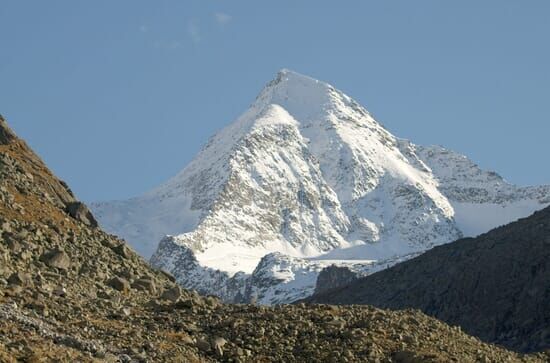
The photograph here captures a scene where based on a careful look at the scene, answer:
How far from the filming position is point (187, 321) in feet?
125

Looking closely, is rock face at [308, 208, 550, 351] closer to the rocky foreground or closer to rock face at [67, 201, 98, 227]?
rock face at [67, 201, 98, 227]

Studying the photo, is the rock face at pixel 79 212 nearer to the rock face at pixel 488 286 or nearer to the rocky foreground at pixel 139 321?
the rocky foreground at pixel 139 321

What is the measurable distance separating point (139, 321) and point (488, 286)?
75961 millimetres

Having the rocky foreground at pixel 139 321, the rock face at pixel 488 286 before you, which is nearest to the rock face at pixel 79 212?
the rocky foreground at pixel 139 321

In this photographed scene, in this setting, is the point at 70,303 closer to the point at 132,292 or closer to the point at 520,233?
the point at 132,292

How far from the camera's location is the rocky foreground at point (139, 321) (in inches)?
1271

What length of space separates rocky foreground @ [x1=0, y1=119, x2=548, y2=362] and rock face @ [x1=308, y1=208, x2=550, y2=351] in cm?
5103

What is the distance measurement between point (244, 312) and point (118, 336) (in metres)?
7.58

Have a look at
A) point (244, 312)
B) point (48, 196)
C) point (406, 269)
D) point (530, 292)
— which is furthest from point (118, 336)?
point (406, 269)

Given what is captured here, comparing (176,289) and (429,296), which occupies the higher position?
(429,296)

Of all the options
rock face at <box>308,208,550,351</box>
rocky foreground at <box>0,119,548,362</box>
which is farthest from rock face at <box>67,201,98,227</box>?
rock face at <box>308,208,550,351</box>

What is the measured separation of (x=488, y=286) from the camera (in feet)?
360

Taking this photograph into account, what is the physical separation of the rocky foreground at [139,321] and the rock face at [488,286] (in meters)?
51.0

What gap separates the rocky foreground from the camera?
32.3m
